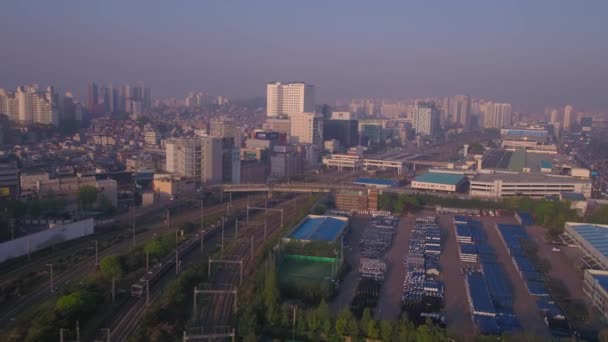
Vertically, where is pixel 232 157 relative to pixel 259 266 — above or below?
above

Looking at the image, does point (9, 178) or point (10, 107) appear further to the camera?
point (10, 107)

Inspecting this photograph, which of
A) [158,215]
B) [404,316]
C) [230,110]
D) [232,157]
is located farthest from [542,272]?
[230,110]

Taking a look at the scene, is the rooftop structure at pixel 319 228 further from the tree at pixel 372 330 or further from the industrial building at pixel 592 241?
the industrial building at pixel 592 241

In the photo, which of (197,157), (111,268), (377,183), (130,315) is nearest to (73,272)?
(111,268)

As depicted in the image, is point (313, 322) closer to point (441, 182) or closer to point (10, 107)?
point (441, 182)

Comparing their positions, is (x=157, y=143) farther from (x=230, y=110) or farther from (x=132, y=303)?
(x=230, y=110)

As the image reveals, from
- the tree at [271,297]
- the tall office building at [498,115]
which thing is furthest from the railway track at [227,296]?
the tall office building at [498,115]
